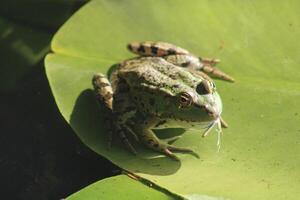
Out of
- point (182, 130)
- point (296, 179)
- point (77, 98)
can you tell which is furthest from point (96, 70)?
point (296, 179)

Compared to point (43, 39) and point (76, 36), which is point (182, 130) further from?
point (43, 39)

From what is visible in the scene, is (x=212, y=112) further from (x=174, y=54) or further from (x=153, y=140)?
(x=174, y=54)

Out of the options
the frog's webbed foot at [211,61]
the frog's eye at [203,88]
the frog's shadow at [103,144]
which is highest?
the frog's eye at [203,88]

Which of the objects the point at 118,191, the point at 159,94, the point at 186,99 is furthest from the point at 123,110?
A: the point at 118,191

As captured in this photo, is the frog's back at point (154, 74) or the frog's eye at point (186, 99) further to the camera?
the frog's back at point (154, 74)

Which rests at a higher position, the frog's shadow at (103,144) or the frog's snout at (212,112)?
the frog's snout at (212,112)

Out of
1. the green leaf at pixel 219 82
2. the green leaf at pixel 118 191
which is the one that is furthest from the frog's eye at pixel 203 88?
the green leaf at pixel 118 191

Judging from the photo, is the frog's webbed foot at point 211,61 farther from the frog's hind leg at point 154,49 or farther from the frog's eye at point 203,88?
the frog's eye at point 203,88
